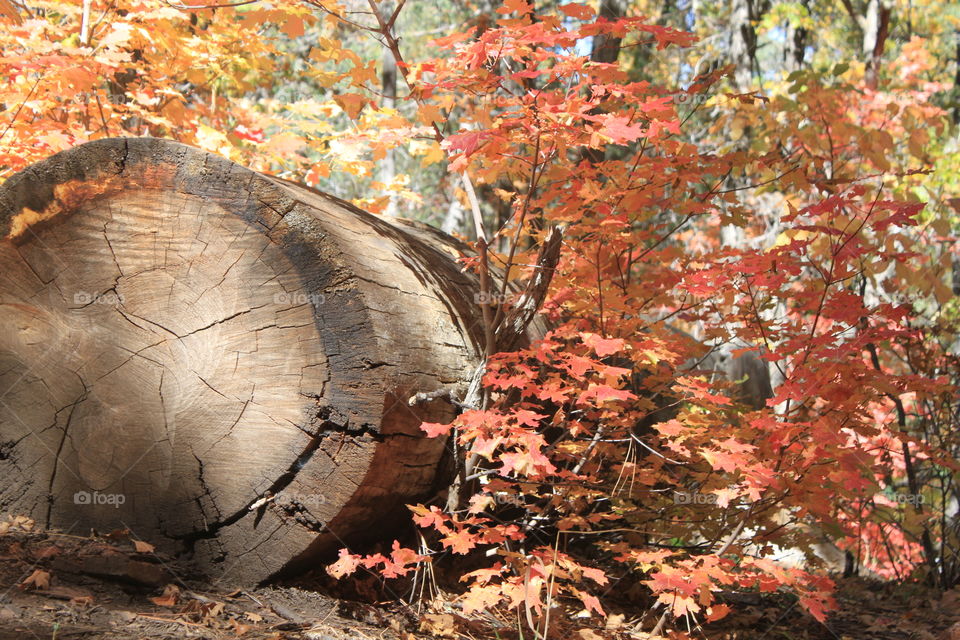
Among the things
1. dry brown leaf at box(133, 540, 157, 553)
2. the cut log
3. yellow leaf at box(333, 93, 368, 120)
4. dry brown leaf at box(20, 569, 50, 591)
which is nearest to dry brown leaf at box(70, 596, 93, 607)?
dry brown leaf at box(20, 569, 50, 591)

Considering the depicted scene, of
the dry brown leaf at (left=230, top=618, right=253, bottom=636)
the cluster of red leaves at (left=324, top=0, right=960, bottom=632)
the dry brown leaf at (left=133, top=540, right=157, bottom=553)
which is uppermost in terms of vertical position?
the cluster of red leaves at (left=324, top=0, right=960, bottom=632)

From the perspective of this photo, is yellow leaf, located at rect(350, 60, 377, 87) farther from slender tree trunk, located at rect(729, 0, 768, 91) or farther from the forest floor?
slender tree trunk, located at rect(729, 0, 768, 91)

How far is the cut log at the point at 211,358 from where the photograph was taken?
2594 millimetres

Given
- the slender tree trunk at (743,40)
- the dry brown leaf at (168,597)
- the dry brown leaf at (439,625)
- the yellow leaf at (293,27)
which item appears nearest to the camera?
the dry brown leaf at (168,597)

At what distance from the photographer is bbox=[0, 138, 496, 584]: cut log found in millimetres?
2594

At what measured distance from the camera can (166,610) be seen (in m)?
2.34

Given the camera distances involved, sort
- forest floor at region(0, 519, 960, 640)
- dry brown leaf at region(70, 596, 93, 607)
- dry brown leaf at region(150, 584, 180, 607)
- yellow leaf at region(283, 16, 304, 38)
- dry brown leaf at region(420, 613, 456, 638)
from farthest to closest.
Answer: yellow leaf at region(283, 16, 304, 38) → dry brown leaf at region(420, 613, 456, 638) → dry brown leaf at region(150, 584, 180, 607) → dry brown leaf at region(70, 596, 93, 607) → forest floor at region(0, 519, 960, 640)

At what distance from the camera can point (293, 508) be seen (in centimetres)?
259

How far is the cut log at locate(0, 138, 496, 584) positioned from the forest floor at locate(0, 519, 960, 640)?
0.45 ft

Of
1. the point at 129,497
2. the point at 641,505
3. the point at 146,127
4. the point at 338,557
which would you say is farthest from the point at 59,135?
the point at 641,505

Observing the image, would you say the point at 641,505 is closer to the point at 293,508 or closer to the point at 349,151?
the point at 293,508

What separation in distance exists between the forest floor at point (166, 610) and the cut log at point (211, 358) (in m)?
0.14

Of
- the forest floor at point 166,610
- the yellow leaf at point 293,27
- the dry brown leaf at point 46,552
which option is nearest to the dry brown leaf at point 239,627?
the forest floor at point 166,610

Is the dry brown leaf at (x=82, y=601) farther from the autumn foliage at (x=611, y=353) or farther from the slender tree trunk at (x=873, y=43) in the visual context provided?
the slender tree trunk at (x=873, y=43)
